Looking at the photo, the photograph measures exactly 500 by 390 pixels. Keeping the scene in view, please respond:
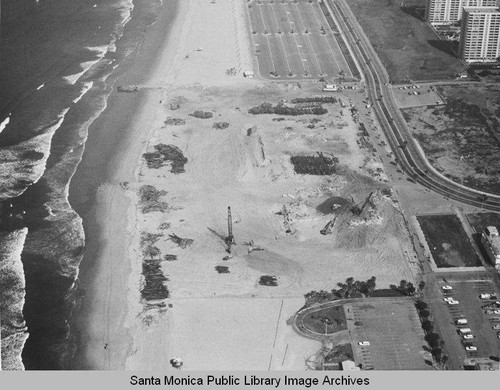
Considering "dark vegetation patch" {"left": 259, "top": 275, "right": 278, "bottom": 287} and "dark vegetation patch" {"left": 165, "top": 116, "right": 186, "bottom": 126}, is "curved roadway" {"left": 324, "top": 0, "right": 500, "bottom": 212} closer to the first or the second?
"dark vegetation patch" {"left": 259, "top": 275, "right": 278, "bottom": 287}

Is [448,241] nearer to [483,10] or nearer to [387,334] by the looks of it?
[387,334]

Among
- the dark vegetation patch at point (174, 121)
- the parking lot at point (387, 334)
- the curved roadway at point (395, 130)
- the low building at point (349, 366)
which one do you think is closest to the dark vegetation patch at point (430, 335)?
the parking lot at point (387, 334)

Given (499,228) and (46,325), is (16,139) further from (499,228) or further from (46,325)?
(499,228)

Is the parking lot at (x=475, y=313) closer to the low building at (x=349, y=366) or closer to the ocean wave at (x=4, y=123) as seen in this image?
the low building at (x=349, y=366)

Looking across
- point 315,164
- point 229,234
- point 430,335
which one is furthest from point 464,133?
point 430,335

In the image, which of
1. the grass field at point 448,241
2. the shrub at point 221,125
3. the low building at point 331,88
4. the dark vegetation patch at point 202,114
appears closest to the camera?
the grass field at point 448,241

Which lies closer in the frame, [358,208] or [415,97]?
[358,208]

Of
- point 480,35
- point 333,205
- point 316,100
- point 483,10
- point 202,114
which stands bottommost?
point 316,100
